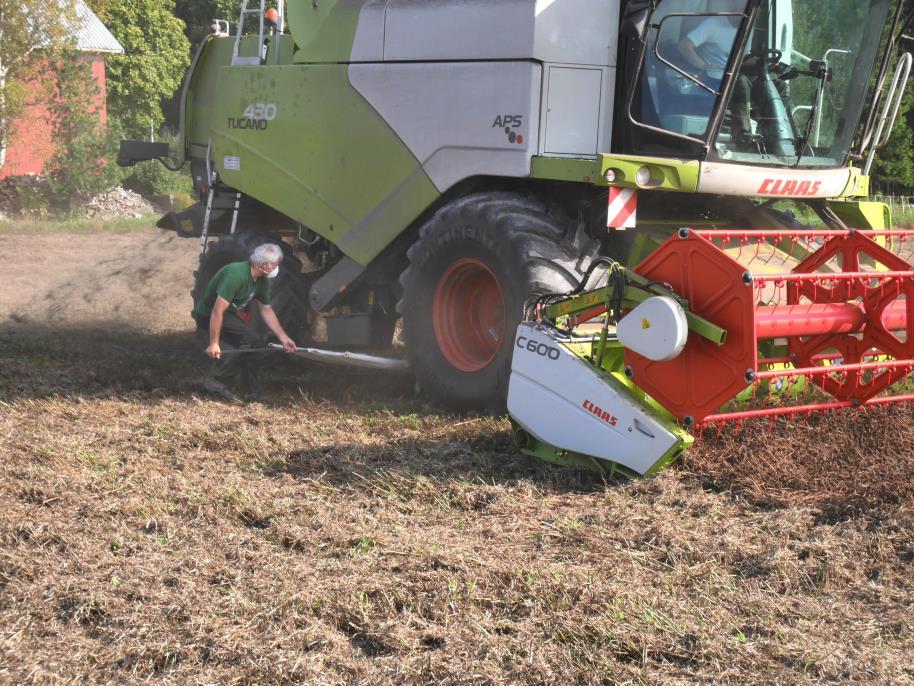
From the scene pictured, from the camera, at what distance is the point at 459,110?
21.6 feet

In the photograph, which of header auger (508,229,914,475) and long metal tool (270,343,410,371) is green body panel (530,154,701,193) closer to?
header auger (508,229,914,475)

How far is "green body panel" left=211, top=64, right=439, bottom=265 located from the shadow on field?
917 millimetres

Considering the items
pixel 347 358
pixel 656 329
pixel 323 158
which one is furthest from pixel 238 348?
pixel 656 329

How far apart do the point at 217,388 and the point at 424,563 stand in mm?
3789

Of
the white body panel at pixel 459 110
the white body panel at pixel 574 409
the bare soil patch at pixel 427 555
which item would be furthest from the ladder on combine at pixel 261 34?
the white body panel at pixel 574 409

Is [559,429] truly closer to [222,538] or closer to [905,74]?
[222,538]

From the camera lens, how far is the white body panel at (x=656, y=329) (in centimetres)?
469

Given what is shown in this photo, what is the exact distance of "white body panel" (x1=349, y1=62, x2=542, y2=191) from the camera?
627 centimetres

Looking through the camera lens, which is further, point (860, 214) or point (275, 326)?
point (275, 326)

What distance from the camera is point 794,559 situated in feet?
13.3

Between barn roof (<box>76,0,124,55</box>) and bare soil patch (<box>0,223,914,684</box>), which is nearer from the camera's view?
bare soil patch (<box>0,223,914,684</box>)

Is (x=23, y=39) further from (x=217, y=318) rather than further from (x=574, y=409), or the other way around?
(x=574, y=409)

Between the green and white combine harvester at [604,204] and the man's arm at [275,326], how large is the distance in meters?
0.36

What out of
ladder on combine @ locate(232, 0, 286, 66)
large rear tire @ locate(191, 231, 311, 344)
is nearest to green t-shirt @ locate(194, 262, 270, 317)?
large rear tire @ locate(191, 231, 311, 344)
